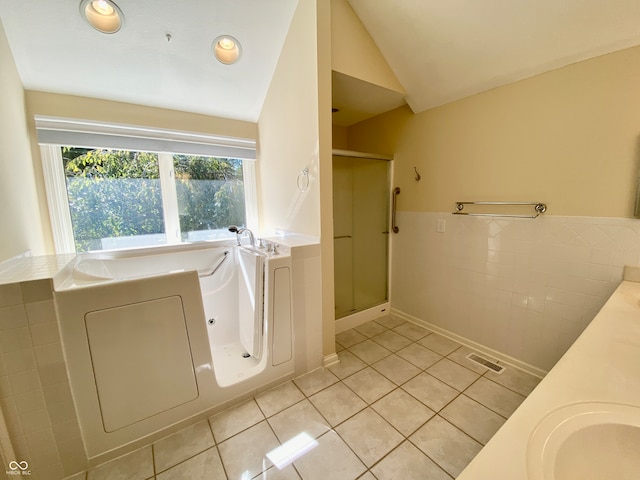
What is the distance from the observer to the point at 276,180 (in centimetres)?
248

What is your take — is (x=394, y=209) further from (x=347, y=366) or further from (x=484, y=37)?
(x=347, y=366)

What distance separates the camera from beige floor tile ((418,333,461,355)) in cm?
212

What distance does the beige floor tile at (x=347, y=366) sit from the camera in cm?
189

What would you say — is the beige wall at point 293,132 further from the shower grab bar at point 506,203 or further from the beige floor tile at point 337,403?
the shower grab bar at point 506,203

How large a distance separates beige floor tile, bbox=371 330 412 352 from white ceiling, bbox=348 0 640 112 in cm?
206

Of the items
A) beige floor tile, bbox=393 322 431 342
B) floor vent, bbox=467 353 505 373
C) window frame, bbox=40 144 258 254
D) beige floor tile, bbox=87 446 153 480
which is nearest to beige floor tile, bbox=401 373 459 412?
floor vent, bbox=467 353 505 373

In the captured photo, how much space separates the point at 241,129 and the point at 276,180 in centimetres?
74

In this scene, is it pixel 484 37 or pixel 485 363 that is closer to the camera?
pixel 484 37

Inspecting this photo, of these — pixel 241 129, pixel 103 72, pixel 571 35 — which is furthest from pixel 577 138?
pixel 103 72

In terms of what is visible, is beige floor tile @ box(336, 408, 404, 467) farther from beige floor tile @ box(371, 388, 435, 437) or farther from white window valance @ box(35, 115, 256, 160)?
white window valance @ box(35, 115, 256, 160)

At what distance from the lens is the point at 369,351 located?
2141mm

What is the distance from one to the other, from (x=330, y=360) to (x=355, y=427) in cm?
58

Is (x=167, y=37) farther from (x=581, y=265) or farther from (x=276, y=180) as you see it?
(x=581, y=265)

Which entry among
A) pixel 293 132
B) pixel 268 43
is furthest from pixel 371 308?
pixel 268 43
